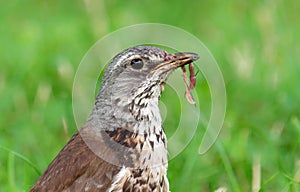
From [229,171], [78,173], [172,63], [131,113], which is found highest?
[172,63]

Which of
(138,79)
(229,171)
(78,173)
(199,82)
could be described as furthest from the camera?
(199,82)

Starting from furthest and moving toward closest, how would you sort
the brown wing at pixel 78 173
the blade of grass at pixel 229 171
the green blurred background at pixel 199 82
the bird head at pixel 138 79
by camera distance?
the green blurred background at pixel 199 82 → the blade of grass at pixel 229 171 → the bird head at pixel 138 79 → the brown wing at pixel 78 173

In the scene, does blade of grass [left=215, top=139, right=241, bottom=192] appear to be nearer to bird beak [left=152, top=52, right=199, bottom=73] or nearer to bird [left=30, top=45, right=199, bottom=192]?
bird [left=30, top=45, right=199, bottom=192]

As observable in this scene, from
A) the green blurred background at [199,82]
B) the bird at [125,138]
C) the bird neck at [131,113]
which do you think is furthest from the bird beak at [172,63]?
the green blurred background at [199,82]

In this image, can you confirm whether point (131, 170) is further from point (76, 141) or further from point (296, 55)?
point (296, 55)

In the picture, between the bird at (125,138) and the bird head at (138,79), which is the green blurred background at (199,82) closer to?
the bird at (125,138)

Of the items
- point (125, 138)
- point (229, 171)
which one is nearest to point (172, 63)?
point (125, 138)

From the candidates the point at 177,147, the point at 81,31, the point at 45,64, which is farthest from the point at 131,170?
the point at 81,31

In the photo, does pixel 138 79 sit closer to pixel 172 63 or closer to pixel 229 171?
pixel 172 63
